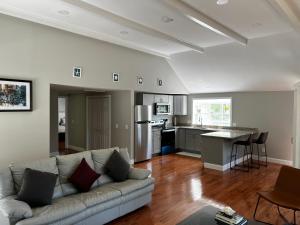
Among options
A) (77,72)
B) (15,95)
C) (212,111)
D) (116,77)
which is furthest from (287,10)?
(212,111)

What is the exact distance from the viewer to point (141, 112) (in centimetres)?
651

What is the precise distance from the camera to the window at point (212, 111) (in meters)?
7.64

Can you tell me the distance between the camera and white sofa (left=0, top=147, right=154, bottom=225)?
7.97ft

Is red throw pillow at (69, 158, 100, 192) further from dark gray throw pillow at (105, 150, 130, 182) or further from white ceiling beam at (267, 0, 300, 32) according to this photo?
white ceiling beam at (267, 0, 300, 32)

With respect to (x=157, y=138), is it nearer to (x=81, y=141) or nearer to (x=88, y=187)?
(x=81, y=141)

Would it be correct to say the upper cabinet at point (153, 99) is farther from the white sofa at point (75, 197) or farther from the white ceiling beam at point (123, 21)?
the white sofa at point (75, 197)

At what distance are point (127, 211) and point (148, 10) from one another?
3.17m

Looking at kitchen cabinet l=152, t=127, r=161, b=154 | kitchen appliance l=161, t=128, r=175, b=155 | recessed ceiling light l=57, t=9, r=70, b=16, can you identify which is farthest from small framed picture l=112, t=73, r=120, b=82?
kitchen appliance l=161, t=128, r=175, b=155

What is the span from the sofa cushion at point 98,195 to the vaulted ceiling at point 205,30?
2.69 m

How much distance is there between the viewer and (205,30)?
14.9 feet

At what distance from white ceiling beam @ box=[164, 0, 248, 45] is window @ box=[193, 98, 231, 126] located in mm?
3284

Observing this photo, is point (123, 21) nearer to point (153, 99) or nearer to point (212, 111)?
point (153, 99)

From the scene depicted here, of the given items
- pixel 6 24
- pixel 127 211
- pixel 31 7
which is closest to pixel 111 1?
pixel 31 7

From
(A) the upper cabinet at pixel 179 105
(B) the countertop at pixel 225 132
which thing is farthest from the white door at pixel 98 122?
(B) the countertop at pixel 225 132
